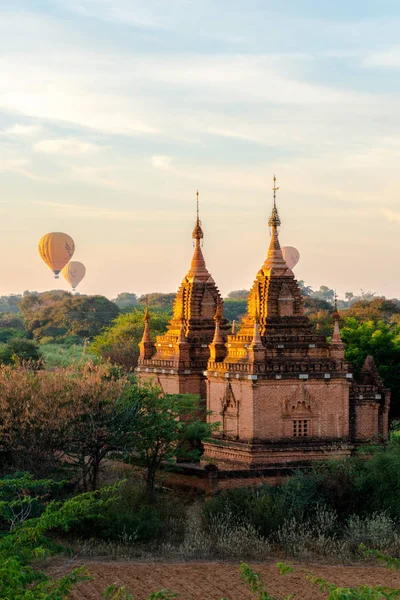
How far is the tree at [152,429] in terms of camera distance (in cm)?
3609

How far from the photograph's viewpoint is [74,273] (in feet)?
428

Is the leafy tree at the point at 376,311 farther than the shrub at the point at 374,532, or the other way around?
the leafy tree at the point at 376,311

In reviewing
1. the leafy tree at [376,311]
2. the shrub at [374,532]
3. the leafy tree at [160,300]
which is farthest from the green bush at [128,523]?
the leafy tree at [160,300]

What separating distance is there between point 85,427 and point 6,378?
2.93 meters

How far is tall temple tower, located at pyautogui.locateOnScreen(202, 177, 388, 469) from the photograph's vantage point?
38.6 metres

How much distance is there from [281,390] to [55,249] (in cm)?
6392

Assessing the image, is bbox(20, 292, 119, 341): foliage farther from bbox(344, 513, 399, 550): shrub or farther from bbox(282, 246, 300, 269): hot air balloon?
bbox(344, 513, 399, 550): shrub

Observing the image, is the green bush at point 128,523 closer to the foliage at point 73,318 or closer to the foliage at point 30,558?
the foliage at point 30,558

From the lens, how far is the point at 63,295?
158375mm

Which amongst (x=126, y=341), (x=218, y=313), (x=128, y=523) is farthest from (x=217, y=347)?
(x=126, y=341)

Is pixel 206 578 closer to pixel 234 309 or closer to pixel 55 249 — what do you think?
pixel 55 249

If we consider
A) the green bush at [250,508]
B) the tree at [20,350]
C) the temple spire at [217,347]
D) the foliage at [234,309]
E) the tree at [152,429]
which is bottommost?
the green bush at [250,508]

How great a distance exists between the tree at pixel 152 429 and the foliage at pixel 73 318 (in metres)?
65.4

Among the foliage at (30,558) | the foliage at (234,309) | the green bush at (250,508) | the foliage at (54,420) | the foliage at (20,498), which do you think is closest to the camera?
the foliage at (30,558)
